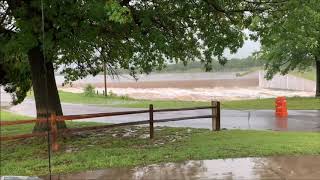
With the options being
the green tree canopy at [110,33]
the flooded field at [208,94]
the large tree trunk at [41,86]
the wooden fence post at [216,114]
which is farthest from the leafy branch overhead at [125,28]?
the flooded field at [208,94]

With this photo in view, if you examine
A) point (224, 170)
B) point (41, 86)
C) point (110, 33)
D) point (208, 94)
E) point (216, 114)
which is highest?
point (110, 33)

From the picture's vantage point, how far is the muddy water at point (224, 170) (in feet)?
31.3

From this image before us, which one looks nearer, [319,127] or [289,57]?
[319,127]

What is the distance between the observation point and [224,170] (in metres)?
10.1

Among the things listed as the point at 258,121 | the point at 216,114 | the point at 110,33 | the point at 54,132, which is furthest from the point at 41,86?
the point at 258,121

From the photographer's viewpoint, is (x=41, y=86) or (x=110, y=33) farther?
(x=41, y=86)

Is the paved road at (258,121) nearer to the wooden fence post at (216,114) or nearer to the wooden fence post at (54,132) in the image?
the wooden fence post at (216,114)

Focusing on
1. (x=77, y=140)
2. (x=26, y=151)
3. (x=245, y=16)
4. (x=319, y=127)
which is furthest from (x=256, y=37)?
(x=26, y=151)

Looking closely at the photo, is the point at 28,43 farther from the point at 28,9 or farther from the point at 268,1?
the point at 268,1

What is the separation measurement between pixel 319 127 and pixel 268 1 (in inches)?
200

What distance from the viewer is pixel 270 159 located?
11094 mm

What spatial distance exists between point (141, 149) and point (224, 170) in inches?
132

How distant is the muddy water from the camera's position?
31.3 feet

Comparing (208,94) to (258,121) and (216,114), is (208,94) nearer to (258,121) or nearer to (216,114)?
(258,121)
